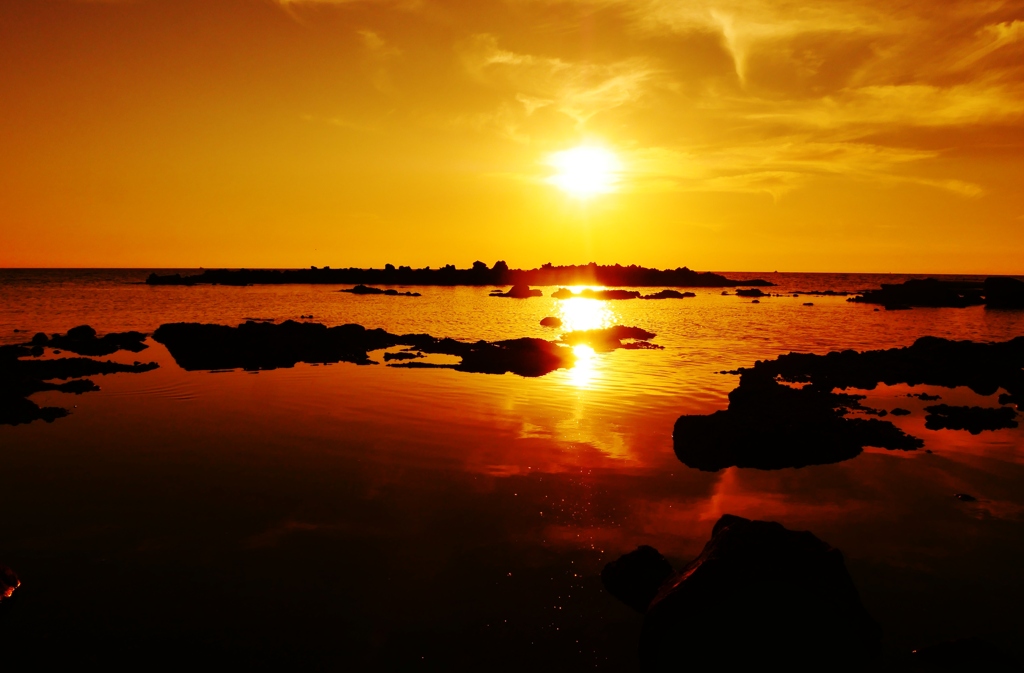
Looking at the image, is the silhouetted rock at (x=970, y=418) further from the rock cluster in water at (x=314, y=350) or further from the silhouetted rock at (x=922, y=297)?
the silhouetted rock at (x=922, y=297)

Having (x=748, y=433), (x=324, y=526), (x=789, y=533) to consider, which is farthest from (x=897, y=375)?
(x=324, y=526)

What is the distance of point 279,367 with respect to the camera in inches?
1122

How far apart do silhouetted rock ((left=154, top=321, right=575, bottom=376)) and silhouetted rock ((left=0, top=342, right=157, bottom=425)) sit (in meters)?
2.88

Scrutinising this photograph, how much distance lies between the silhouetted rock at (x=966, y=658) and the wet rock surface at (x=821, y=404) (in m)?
6.61

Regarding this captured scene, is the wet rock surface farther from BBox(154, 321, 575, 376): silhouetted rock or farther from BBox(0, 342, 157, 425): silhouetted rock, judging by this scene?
BBox(0, 342, 157, 425): silhouetted rock

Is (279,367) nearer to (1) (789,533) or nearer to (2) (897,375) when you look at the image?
(1) (789,533)

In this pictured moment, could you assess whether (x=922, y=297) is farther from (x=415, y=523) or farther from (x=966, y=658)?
(x=415, y=523)

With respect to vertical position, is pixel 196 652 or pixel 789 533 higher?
pixel 789 533

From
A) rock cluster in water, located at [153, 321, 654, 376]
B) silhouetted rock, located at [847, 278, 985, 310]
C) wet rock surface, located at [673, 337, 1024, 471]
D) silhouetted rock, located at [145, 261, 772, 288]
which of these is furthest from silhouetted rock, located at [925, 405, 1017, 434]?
silhouetted rock, located at [145, 261, 772, 288]

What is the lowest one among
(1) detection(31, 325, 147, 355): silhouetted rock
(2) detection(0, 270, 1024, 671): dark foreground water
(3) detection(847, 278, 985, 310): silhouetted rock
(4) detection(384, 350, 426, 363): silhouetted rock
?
(2) detection(0, 270, 1024, 671): dark foreground water

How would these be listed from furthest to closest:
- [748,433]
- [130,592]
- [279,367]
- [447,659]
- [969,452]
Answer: [279,367]
[969,452]
[748,433]
[130,592]
[447,659]

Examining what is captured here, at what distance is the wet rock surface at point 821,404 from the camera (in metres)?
14.4

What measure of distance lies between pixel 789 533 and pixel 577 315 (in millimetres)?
60875

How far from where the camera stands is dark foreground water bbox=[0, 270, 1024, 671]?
308 inches
